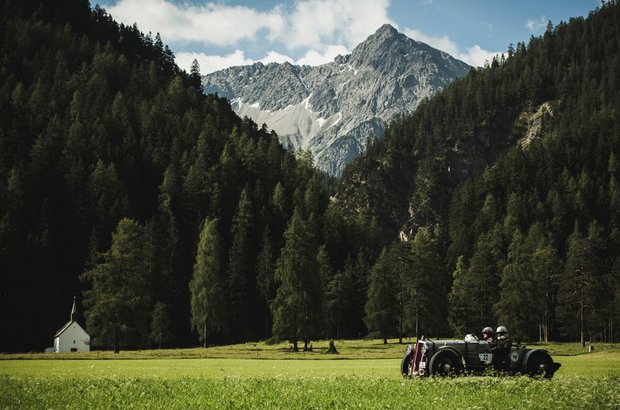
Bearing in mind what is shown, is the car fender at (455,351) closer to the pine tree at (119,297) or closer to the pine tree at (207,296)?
the pine tree at (119,297)

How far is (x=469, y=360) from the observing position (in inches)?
972

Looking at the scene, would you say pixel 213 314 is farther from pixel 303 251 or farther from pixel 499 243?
pixel 499 243

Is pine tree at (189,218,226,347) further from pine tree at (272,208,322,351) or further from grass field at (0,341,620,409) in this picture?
grass field at (0,341,620,409)

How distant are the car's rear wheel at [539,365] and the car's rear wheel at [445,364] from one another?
121 inches

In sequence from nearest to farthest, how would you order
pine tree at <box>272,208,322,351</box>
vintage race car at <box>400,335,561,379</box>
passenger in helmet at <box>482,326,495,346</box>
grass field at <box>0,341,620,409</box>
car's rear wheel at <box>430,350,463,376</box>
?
grass field at <box>0,341,620,409</box>, car's rear wheel at <box>430,350,463,376</box>, vintage race car at <box>400,335,561,379</box>, passenger in helmet at <box>482,326,495,346</box>, pine tree at <box>272,208,322,351</box>

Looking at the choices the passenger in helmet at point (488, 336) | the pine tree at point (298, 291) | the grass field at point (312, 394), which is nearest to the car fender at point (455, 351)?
the passenger in helmet at point (488, 336)

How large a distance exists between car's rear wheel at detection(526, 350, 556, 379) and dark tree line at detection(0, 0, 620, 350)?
50.8m

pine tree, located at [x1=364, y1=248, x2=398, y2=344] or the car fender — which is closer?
the car fender

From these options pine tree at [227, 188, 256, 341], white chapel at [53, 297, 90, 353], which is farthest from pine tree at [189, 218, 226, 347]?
pine tree at [227, 188, 256, 341]

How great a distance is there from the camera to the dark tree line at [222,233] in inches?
3637

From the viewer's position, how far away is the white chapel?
8969 cm

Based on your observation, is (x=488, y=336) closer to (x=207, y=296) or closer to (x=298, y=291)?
(x=298, y=291)

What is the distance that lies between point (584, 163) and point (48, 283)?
153776 mm

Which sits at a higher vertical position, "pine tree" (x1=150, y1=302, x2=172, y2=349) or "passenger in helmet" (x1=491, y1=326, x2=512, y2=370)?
"passenger in helmet" (x1=491, y1=326, x2=512, y2=370)
